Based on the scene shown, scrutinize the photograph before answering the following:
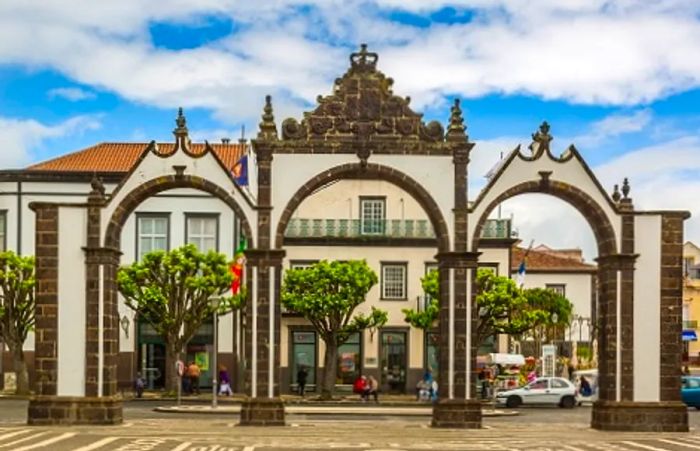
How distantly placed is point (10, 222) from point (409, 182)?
24.6 metres

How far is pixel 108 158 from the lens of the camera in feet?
163

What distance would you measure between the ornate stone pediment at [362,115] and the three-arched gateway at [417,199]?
25 mm

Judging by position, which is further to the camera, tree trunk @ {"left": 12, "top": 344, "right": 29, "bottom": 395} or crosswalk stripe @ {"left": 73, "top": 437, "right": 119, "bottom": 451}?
tree trunk @ {"left": 12, "top": 344, "right": 29, "bottom": 395}

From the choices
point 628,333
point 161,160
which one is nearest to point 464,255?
point 628,333

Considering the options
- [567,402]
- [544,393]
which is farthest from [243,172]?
[567,402]

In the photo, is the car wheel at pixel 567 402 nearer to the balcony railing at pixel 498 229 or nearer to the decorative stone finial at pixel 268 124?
the balcony railing at pixel 498 229

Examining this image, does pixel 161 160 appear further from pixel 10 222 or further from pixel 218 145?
pixel 218 145

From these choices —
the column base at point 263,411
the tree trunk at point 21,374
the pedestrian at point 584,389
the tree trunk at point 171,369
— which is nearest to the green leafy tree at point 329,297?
the tree trunk at point 171,369

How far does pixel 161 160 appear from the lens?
26.7 meters

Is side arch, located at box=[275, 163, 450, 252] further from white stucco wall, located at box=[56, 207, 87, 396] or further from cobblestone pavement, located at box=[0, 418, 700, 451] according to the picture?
white stucco wall, located at box=[56, 207, 87, 396]

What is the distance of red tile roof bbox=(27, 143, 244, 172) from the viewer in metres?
48.4

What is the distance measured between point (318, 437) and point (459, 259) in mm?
4926

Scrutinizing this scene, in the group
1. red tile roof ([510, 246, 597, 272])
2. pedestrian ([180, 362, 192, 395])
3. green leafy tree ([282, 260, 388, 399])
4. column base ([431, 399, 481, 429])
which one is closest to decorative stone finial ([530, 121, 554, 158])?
column base ([431, 399, 481, 429])

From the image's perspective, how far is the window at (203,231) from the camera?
4781cm
